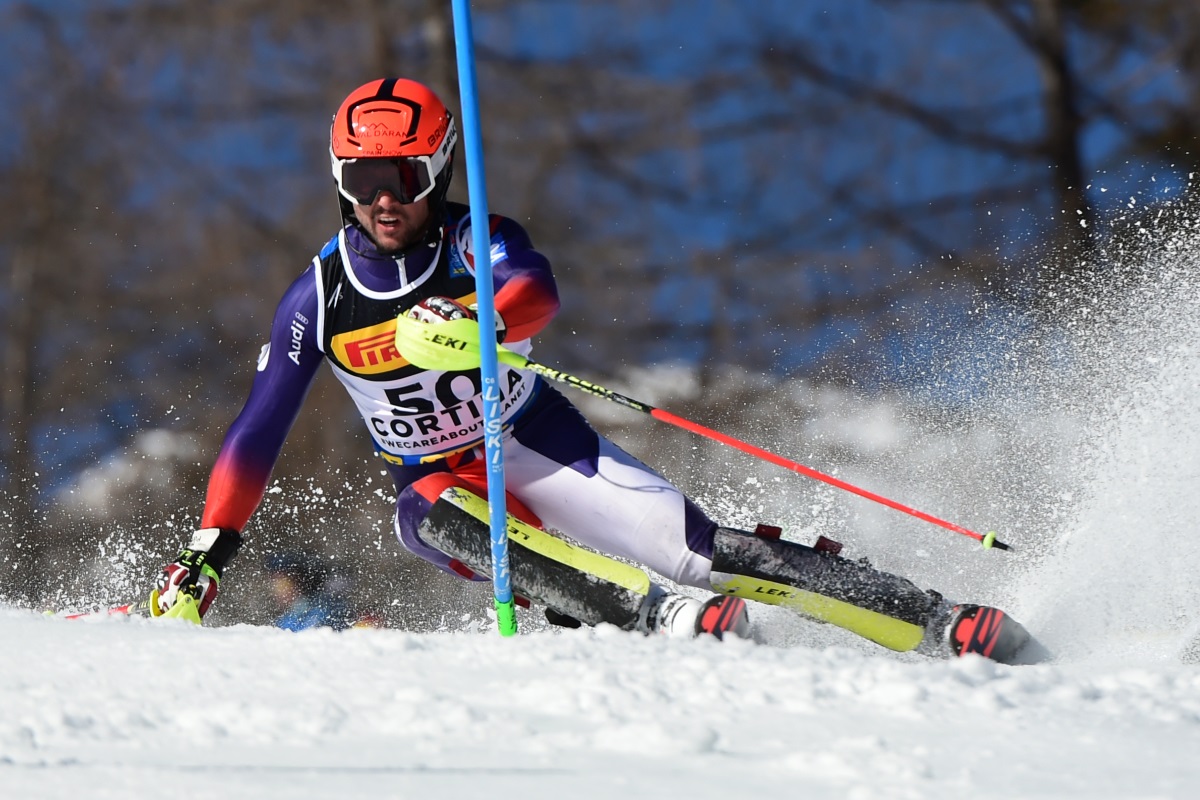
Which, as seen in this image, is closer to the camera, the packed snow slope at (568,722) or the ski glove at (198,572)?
the packed snow slope at (568,722)

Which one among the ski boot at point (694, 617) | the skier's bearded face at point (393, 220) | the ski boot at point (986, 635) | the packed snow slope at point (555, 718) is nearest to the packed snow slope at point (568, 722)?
the packed snow slope at point (555, 718)

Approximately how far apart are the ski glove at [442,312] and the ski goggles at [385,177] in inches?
13.4

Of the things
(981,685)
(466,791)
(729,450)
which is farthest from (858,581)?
(729,450)

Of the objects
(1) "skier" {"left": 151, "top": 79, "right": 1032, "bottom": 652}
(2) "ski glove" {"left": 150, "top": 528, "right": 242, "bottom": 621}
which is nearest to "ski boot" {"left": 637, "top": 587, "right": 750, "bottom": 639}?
(1) "skier" {"left": 151, "top": 79, "right": 1032, "bottom": 652}

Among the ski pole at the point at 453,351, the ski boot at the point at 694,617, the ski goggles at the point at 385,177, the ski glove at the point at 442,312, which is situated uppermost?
the ski goggles at the point at 385,177

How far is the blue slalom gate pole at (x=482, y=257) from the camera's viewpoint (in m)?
2.70

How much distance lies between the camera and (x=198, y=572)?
3.04m

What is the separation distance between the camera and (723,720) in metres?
1.68

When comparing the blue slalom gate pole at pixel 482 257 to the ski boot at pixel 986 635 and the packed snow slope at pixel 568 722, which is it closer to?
the packed snow slope at pixel 568 722

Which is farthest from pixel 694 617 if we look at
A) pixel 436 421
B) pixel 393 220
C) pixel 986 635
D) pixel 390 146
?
pixel 390 146

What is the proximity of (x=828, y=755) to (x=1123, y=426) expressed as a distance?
10.5 ft

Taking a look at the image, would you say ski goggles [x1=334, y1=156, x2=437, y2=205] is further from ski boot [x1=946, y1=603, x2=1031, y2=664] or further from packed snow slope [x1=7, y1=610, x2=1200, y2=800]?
ski boot [x1=946, y1=603, x2=1031, y2=664]

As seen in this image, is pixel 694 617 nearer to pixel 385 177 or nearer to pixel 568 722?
pixel 568 722

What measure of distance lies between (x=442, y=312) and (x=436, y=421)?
0.40m
